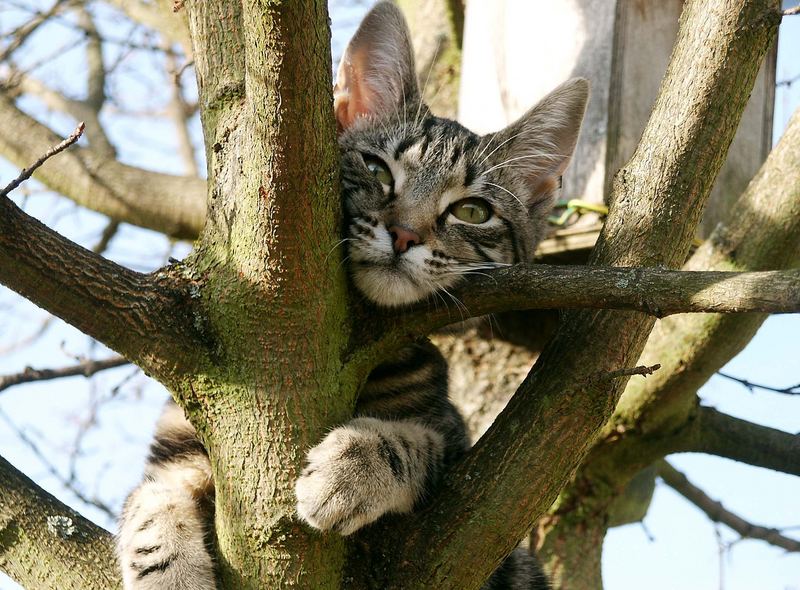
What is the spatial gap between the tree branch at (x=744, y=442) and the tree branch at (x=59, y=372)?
93.5 inches

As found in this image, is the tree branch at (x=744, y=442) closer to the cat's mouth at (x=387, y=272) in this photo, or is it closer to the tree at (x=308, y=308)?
the tree at (x=308, y=308)

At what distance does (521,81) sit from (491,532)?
264cm

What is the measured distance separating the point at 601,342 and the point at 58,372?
88.8 inches

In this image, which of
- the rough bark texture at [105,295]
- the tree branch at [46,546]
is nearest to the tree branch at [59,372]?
the tree branch at [46,546]

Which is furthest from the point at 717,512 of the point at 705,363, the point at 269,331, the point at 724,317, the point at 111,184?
the point at 111,184

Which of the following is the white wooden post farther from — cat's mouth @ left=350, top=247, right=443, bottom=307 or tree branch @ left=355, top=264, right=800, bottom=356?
tree branch @ left=355, top=264, right=800, bottom=356

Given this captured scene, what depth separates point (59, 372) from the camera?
11.3 ft

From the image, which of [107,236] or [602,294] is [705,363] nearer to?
[602,294]

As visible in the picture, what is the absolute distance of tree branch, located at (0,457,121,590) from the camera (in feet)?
7.45

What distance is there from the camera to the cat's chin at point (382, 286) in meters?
2.44

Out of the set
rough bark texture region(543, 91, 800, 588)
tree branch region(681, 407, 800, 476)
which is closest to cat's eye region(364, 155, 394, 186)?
rough bark texture region(543, 91, 800, 588)

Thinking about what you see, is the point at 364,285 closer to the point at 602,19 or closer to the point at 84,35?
the point at 602,19

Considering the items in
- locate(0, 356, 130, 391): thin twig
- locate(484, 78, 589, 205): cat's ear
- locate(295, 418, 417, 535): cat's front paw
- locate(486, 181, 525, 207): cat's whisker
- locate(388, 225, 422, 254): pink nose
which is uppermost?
locate(484, 78, 589, 205): cat's ear

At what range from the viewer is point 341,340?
7.55 feet
